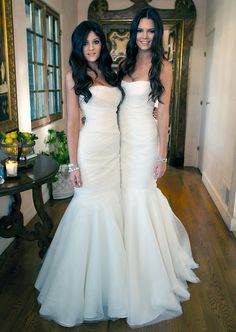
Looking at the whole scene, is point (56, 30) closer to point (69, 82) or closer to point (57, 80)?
point (57, 80)

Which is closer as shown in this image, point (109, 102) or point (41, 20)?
point (109, 102)

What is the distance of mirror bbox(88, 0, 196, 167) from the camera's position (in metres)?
4.76

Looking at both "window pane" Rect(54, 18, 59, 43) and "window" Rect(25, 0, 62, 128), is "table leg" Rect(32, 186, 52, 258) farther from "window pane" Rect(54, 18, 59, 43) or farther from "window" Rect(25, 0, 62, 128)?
"window pane" Rect(54, 18, 59, 43)

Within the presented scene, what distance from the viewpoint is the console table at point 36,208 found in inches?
75.0

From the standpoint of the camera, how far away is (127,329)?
175cm

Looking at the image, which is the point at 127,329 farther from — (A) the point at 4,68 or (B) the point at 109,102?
(A) the point at 4,68

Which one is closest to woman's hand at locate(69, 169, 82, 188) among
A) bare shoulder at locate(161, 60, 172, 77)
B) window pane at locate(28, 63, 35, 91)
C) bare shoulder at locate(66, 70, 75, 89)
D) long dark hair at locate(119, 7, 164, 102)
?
bare shoulder at locate(66, 70, 75, 89)

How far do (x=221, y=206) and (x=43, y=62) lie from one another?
7.76 ft

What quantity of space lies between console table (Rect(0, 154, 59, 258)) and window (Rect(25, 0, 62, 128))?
1006mm

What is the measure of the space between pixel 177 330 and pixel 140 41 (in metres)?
1.58

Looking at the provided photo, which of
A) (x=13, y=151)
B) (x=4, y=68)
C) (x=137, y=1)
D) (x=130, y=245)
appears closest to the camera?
(x=130, y=245)

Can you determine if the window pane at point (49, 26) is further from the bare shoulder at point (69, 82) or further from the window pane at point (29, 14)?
the bare shoulder at point (69, 82)

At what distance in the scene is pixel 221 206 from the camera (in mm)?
3287

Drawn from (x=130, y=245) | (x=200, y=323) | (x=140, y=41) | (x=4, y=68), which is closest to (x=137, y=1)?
(x=4, y=68)
